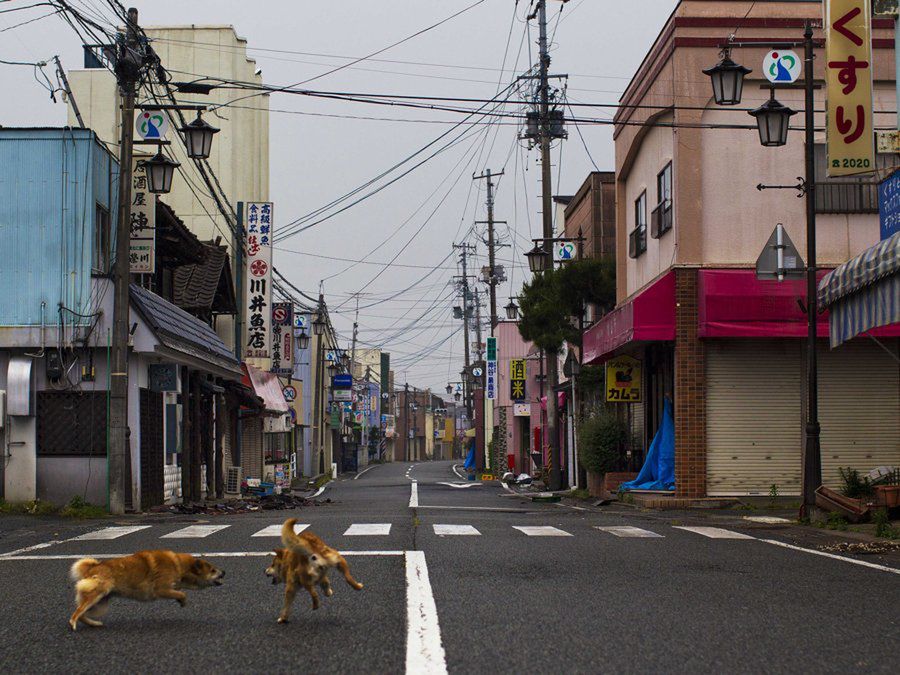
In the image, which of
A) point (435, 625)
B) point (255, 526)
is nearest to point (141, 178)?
point (255, 526)

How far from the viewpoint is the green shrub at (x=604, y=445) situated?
2772cm

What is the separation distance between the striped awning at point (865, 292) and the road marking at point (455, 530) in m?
5.41

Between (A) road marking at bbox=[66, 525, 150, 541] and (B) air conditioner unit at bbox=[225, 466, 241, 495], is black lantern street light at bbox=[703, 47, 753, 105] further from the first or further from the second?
(B) air conditioner unit at bbox=[225, 466, 241, 495]

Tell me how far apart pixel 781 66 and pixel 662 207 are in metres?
4.96

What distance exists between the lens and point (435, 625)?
6.87m

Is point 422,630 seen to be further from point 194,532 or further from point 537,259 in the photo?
point 537,259

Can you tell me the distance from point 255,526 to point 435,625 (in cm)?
973

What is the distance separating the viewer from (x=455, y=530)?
48.2ft

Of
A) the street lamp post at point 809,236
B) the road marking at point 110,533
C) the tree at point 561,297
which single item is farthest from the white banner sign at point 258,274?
the street lamp post at point 809,236

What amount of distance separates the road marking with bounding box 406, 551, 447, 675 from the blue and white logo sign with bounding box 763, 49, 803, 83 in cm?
1331

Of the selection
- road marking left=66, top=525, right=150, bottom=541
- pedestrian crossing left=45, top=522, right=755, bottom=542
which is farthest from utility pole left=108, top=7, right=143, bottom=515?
pedestrian crossing left=45, top=522, right=755, bottom=542

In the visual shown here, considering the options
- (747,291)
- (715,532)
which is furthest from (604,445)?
(715,532)

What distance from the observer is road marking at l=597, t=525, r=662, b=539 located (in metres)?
14.2

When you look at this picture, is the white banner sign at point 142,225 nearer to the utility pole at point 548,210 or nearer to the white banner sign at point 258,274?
the white banner sign at point 258,274
